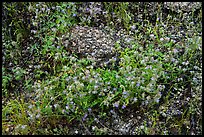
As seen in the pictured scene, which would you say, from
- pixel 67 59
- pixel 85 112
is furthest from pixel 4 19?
pixel 85 112

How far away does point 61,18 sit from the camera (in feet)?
15.1

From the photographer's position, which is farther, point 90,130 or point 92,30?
point 92,30

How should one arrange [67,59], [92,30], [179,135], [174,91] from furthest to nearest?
[92,30] → [67,59] → [174,91] → [179,135]

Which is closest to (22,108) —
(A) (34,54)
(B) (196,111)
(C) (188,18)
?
(A) (34,54)

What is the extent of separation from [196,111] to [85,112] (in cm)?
116

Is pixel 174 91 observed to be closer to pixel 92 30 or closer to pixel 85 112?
pixel 85 112

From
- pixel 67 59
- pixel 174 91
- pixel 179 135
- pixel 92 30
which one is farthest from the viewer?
pixel 92 30

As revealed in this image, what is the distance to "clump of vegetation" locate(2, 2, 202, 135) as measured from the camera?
3727 millimetres

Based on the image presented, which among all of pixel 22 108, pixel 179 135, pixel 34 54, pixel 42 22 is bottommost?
pixel 179 135

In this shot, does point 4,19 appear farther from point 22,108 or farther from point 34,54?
point 22,108

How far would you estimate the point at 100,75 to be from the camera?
3961 mm

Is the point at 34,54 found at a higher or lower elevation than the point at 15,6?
lower

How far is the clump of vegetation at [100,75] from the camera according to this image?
373 centimetres

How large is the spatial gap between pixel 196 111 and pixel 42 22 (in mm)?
2278
